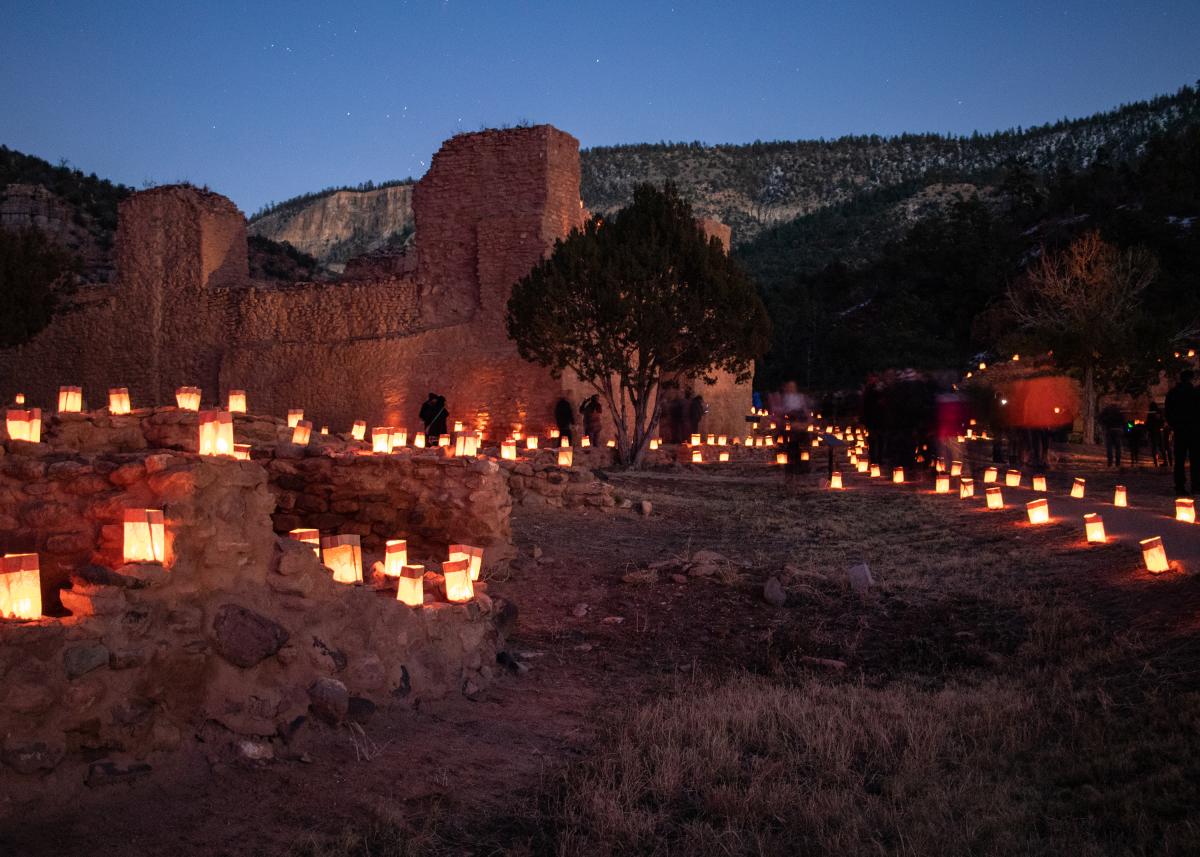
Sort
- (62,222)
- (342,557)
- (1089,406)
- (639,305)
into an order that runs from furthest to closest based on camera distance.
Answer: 1. (62,222)
2. (1089,406)
3. (639,305)
4. (342,557)

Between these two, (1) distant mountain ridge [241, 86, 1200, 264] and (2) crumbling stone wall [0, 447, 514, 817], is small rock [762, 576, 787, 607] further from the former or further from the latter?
(1) distant mountain ridge [241, 86, 1200, 264]

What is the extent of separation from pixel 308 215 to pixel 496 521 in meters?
75.9

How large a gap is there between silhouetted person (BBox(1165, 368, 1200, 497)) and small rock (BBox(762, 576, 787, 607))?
6487 mm

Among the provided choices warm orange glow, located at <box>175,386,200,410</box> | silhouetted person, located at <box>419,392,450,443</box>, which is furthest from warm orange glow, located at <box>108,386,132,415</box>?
silhouetted person, located at <box>419,392,450,443</box>

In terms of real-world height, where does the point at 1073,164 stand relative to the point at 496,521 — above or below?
above

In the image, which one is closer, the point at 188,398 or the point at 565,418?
the point at 188,398

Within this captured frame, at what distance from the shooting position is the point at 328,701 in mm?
4078

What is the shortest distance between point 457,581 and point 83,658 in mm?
2261

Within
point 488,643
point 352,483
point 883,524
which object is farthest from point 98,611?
point 883,524

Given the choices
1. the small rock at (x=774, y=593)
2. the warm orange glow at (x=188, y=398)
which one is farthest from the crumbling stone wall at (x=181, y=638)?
the small rock at (x=774, y=593)

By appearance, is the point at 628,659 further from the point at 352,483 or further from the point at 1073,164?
the point at 1073,164

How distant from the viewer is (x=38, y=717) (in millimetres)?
3240

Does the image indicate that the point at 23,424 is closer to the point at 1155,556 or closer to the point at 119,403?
the point at 119,403

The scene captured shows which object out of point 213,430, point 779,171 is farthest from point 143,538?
point 779,171
